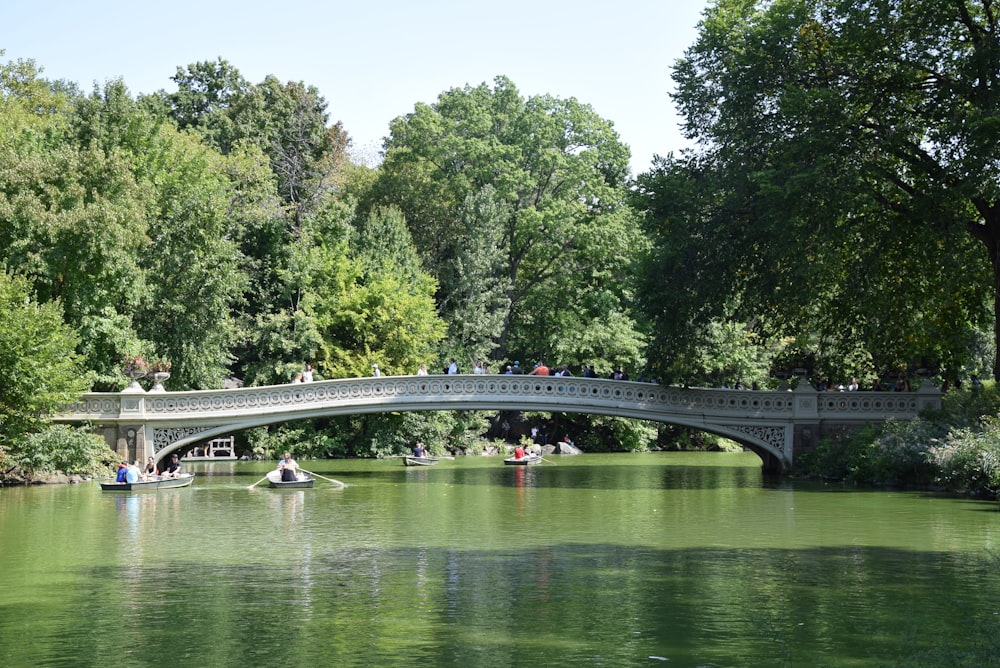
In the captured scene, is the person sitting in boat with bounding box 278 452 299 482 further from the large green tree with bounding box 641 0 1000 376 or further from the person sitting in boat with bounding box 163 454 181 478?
the large green tree with bounding box 641 0 1000 376

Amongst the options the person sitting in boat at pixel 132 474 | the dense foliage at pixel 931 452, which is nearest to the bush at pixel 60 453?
the person sitting in boat at pixel 132 474

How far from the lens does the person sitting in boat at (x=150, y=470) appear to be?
101 feet

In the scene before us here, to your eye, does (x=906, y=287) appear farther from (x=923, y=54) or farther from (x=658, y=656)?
(x=658, y=656)

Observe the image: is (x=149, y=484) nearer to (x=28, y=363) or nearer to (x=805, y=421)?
(x=28, y=363)

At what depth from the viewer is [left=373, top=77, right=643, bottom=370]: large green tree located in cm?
5122

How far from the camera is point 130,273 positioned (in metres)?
35.2

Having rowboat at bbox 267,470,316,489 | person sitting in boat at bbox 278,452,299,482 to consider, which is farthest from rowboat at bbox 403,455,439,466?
rowboat at bbox 267,470,316,489

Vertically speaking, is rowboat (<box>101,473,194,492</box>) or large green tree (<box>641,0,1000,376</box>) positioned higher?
large green tree (<box>641,0,1000,376</box>)

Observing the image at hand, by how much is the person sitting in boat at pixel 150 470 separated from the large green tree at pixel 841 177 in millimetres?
13712

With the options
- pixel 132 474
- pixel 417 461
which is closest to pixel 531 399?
pixel 417 461

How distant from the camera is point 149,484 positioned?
30562 millimetres

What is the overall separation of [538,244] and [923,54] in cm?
2572

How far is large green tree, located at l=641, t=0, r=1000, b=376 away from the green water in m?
5.90

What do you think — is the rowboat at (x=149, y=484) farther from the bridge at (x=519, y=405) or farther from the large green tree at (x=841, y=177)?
the large green tree at (x=841, y=177)
